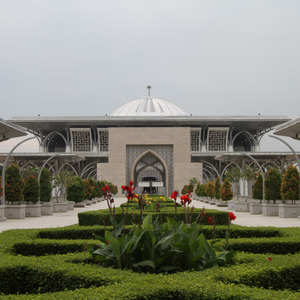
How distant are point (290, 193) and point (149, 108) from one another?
168ft

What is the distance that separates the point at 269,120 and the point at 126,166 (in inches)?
777

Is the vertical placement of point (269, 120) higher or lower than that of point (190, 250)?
higher

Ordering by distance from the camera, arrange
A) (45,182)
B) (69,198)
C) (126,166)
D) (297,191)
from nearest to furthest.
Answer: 1. (297,191)
2. (45,182)
3. (69,198)
4. (126,166)

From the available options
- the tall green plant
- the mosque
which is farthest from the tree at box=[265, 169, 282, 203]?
the mosque

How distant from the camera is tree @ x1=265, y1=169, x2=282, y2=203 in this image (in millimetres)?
20891

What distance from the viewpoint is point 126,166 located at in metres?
54.2

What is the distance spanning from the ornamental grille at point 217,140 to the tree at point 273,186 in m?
36.5

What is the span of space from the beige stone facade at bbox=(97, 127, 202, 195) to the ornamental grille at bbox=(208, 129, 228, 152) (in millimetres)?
4754

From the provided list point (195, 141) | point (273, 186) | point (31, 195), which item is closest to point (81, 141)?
point (195, 141)

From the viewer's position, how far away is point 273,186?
21.0 metres

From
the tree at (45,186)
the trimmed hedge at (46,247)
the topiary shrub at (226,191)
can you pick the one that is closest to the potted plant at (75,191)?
the tree at (45,186)

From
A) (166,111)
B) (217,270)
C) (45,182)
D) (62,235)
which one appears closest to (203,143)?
(166,111)

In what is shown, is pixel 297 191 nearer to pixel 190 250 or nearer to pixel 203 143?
pixel 190 250

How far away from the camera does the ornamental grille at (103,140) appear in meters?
57.0
